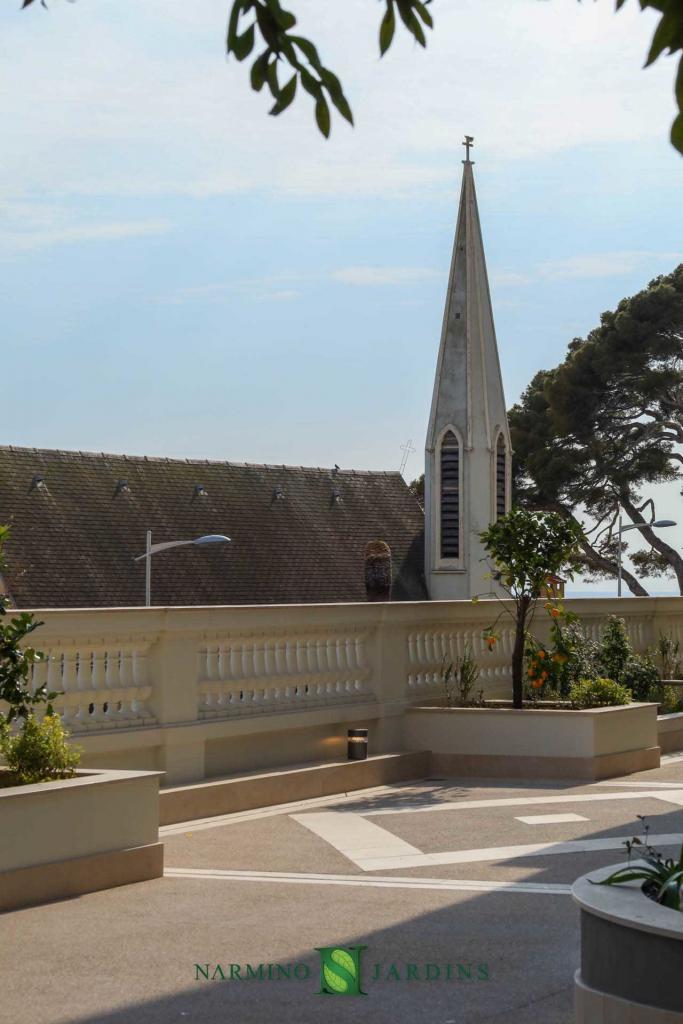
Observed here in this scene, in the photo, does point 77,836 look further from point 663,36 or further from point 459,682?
point 459,682

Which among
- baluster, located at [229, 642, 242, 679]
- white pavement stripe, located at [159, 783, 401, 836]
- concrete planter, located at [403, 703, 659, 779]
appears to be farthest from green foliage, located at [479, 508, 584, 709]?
baluster, located at [229, 642, 242, 679]

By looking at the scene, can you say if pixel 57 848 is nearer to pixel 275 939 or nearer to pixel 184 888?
pixel 184 888

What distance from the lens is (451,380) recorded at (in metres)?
67.1

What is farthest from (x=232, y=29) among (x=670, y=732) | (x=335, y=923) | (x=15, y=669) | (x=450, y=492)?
(x=450, y=492)

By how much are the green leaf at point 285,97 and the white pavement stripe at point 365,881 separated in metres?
5.47

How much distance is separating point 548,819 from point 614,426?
59.9m

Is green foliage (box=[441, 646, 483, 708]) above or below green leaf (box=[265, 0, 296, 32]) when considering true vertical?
below

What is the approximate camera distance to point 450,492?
223ft

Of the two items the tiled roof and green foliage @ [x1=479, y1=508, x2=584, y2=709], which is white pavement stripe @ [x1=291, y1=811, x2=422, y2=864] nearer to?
green foliage @ [x1=479, y1=508, x2=584, y2=709]

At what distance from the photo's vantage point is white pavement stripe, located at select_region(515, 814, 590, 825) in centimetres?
1091

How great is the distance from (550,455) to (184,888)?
Result: 62.0 m

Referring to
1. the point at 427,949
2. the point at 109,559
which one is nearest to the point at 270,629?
the point at 427,949

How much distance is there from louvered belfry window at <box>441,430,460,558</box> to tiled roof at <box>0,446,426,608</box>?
9.06ft

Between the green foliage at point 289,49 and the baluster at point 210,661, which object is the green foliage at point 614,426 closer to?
the baluster at point 210,661
